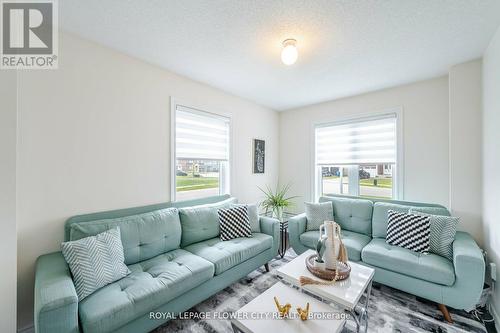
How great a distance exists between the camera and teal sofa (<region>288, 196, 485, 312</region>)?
5.64 feet

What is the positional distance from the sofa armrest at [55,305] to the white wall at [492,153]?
3.17 metres

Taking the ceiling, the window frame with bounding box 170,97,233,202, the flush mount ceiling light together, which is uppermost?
the ceiling

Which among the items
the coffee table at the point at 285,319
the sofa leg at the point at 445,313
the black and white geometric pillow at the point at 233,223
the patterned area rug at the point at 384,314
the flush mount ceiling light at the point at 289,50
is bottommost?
the patterned area rug at the point at 384,314

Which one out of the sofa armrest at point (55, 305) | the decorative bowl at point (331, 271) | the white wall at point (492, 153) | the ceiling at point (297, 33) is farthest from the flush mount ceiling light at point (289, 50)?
the sofa armrest at point (55, 305)

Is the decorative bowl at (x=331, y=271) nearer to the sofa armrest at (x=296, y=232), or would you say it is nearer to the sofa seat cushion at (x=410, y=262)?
the sofa seat cushion at (x=410, y=262)

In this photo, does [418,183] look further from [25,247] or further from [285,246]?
[25,247]

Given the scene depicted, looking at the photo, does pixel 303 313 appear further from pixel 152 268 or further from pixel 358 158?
pixel 358 158

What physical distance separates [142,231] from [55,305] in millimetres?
858

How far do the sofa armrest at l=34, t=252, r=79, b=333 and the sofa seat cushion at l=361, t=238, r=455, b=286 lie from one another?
99.2 inches

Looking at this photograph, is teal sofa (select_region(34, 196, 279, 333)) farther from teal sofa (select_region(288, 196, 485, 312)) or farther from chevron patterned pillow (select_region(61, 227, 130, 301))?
teal sofa (select_region(288, 196, 485, 312))

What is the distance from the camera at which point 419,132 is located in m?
2.81

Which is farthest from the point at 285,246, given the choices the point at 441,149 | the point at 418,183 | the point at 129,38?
the point at 129,38

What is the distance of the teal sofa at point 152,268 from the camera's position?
122 cm

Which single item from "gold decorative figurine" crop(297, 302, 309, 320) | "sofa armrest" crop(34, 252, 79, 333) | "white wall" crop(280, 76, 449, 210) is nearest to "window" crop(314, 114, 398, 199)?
"white wall" crop(280, 76, 449, 210)
